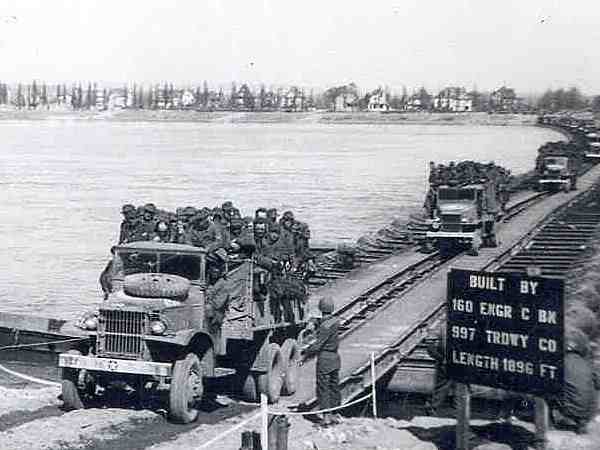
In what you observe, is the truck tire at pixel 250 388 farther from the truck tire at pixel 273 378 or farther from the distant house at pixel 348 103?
the distant house at pixel 348 103

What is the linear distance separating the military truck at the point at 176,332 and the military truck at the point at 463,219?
46.1 ft

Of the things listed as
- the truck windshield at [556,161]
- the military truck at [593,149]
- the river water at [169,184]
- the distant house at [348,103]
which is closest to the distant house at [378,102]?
the distant house at [348,103]

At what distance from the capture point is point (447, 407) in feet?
49.1

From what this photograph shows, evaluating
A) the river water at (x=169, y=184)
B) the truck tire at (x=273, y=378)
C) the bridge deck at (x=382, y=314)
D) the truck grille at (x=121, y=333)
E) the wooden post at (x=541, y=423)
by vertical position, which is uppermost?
the truck grille at (x=121, y=333)

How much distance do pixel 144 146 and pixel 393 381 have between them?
94149mm

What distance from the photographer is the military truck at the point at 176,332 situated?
1205 cm

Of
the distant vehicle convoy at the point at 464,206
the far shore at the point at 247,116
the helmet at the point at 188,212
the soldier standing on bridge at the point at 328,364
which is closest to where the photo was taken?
the soldier standing on bridge at the point at 328,364

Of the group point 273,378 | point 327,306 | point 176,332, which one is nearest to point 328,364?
point 327,306

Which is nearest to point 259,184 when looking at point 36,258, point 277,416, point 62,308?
point 36,258

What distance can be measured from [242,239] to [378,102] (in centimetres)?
18556

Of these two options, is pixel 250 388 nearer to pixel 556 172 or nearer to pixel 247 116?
pixel 556 172

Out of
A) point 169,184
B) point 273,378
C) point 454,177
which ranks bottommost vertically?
point 169,184

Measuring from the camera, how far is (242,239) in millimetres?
13766

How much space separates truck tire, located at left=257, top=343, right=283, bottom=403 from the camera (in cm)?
1399
